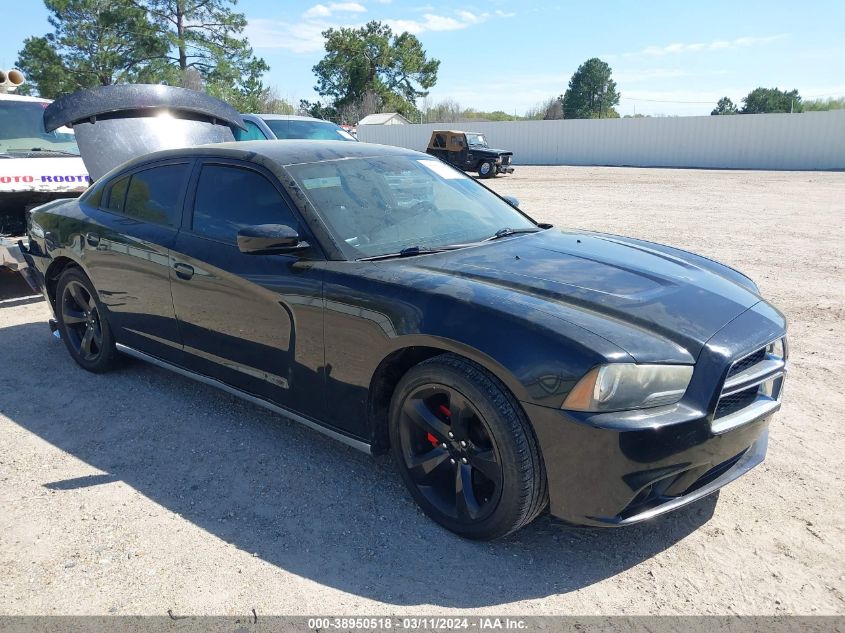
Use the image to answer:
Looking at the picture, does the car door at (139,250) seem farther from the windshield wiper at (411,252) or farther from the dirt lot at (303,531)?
the windshield wiper at (411,252)

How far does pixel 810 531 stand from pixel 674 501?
80 centimetres

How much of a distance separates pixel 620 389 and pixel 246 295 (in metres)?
1.99

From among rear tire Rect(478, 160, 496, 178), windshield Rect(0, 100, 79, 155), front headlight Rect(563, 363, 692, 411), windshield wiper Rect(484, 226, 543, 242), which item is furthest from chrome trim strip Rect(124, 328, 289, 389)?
rear tire Rect(478, 160, 496, 178)

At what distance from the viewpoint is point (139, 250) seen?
4090 mm

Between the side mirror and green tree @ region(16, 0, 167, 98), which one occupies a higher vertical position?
green tree @ region(16, 0, 167, 98)

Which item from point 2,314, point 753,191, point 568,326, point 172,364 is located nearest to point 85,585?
point 172,364

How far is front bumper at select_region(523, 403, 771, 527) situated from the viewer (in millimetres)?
2336

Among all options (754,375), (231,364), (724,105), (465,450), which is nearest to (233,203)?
(231,364)

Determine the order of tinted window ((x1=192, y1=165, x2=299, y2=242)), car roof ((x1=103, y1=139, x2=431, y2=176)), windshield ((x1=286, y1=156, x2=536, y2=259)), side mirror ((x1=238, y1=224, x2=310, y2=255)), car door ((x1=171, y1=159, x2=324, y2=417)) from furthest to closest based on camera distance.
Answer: car roof ((x1=103, y1=139, x2=431, y2=176)) < tinted window ((x1=192, y1=165, x2=299, y2=242)) < windshield ((x1=286, y1=156, x2=536, y2=259)) < car door ((x1=171, y1=159, x2=324, y2=417)) < side mirror ((x1=238, y1=224, x2=310, y2=255))

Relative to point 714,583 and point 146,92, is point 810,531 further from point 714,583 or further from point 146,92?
point 146,92

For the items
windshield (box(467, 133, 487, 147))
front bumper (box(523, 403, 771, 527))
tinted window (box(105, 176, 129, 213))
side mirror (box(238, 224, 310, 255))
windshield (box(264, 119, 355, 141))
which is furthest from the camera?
windshield (box(467, 133, 487, 147))

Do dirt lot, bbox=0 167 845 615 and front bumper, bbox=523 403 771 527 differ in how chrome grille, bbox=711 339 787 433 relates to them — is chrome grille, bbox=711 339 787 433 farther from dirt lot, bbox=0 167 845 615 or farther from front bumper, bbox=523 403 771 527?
dirt lot, bbox=0 167 845 615

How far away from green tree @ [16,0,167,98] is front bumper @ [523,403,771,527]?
3918 cm

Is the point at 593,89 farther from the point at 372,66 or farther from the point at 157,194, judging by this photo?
the point at 157,194
